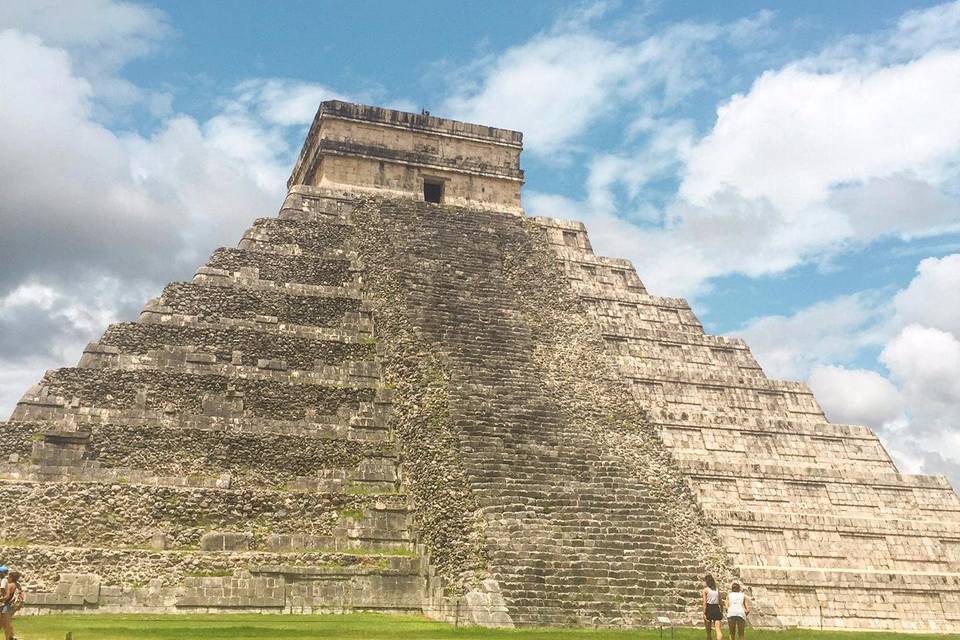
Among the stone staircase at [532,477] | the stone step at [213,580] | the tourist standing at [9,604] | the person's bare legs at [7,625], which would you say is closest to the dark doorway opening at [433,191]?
the stone staircase at [532,477]

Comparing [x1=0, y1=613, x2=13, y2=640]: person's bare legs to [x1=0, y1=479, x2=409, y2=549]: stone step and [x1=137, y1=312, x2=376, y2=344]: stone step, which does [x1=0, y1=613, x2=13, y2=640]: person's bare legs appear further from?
[x1=137, y1=312, x2=376, y2=344]: stone step

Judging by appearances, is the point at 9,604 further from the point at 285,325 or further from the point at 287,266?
the point at 287,266

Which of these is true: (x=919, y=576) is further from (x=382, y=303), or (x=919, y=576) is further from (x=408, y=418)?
(x=382, y=303)

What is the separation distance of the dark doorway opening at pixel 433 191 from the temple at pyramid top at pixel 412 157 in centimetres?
3

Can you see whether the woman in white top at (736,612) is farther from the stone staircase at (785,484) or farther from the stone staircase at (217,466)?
the stone staircase at (217,466)

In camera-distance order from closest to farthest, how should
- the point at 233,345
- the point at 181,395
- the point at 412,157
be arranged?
1. the point at 181,395
2. the point at 233,345
3. the point at 412,157

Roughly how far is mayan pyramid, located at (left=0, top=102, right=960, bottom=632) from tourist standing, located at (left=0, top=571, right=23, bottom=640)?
333 cm

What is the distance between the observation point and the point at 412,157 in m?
24.3

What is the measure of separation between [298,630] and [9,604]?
3.38 m

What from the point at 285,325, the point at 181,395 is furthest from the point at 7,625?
the point at 285,325

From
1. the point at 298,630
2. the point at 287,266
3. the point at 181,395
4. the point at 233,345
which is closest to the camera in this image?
the point at 298,630

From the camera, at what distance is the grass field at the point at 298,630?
1106 cm

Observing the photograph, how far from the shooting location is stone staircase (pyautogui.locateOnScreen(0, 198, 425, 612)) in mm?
14008

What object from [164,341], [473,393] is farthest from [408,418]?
[164,341]
